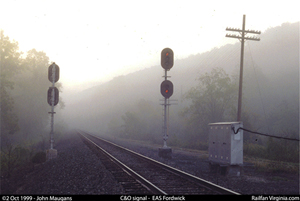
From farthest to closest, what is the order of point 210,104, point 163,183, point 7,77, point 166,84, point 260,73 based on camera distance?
point 260,73 → point 210,104 → point 7,77 → point 166,84 → point 163,183

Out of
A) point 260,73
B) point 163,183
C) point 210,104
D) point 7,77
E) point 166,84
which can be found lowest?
point 163,183

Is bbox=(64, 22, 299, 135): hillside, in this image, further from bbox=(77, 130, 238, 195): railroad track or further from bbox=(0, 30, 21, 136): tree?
bbox=(77, 130, 238, 195): railroad track

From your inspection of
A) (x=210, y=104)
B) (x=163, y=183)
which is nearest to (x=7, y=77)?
(x=210, y=104)

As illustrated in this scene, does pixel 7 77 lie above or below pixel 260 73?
below

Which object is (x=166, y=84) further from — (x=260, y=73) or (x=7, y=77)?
(x=260, y=73)

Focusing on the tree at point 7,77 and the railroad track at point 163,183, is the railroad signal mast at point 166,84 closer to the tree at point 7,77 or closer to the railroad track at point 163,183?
the railroad track at point 163,183

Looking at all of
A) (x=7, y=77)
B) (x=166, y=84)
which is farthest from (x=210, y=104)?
(x=7, y=77)

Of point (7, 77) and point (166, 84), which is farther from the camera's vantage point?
point (7, 77)

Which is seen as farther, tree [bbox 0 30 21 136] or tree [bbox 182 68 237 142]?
tree [bbox 182 68 237 142]

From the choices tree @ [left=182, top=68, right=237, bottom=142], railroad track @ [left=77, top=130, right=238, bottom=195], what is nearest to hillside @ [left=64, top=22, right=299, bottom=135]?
tree @ [left=182, top=68, right=237, bottom=142]

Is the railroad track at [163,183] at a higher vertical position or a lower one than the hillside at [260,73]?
lower

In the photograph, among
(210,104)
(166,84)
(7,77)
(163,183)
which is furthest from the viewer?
(210,104)

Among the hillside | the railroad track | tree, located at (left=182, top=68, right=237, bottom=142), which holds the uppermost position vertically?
the hillside

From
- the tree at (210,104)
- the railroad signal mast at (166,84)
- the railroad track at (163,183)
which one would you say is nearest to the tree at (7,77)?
the tree at (210,104)
